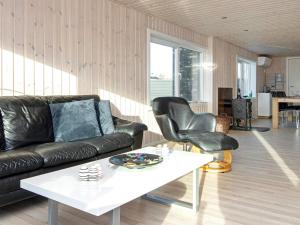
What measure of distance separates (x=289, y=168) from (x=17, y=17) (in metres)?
3.73

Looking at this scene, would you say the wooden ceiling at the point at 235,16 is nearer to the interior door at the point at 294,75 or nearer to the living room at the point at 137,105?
the living room at the point at 137,105

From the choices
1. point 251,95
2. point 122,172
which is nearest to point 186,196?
point 122,172

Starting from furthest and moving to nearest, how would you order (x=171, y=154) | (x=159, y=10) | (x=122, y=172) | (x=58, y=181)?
(x=159, y=10) → (x=171, y=154) → (x=122, y=172) → (x=58, y=181)

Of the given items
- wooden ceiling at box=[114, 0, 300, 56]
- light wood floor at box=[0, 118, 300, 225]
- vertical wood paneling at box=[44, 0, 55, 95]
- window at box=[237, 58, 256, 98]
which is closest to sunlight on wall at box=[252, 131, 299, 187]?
light wood floor at box=[0, 118, 300, 225]

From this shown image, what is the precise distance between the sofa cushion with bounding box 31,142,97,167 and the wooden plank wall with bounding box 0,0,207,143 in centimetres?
100

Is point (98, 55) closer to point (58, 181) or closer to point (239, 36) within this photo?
point (58, 181)

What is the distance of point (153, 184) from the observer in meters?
1.79

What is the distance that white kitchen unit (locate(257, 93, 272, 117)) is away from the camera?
10195 mm

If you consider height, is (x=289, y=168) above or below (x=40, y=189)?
below

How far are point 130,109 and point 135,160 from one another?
2587 mm

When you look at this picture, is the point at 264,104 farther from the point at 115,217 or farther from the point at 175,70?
the point at 115,217

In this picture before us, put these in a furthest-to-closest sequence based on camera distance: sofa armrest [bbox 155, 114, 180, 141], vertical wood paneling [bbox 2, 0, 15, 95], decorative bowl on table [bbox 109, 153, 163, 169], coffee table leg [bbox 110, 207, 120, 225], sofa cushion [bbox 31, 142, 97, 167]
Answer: sofa armrest [bbox 155, 114, 180, 141] → vertical wood paneling [bbox 2, 0, 15, 95] → sofa cushion [bbox 31, 142, 97, 167] → decorative bowl on table [bbox 109, 153, 163, 169] → coffee table leg [bbox 110, 207, 120, 225]

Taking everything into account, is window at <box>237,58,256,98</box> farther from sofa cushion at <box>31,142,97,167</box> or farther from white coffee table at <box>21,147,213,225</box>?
white coffee table at <box>21,147,213,225</box>

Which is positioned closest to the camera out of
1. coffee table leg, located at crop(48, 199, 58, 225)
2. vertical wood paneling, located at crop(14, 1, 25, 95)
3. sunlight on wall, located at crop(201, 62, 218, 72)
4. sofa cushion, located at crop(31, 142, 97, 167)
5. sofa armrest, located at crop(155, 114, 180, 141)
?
coffee table leg, located at crop(48, 199, 58, 225)
